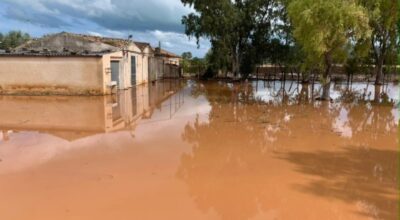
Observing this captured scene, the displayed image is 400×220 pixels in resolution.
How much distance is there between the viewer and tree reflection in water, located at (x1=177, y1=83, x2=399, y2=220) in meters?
5.70

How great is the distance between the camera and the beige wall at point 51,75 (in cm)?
1980

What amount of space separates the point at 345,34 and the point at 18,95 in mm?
18056

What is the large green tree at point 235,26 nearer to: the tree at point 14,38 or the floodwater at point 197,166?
the floodwater at point 197,166

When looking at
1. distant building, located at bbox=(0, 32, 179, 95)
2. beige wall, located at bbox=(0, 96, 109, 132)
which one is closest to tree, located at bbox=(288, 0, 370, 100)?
beige wall, located at bbox=(0, 96, 109, 132)

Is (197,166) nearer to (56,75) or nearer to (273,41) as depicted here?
(56,75)

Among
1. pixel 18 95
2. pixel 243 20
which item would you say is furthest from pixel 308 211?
pixel 243 20

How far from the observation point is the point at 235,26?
3306 centimetres

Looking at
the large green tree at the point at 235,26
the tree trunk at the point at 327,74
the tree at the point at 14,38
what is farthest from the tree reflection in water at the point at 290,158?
the tree at the point at 14,38

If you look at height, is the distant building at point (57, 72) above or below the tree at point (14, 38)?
below

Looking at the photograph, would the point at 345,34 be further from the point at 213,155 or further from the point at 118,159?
the point at 118,159

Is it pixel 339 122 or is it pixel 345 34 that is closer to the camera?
pixel 339 122

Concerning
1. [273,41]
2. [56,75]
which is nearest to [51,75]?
[56,75]

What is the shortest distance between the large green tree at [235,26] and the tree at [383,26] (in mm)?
10705

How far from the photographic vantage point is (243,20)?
112 feet
